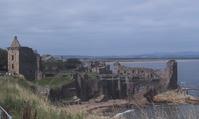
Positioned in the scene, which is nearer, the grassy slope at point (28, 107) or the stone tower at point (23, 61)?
the grassy slope at point (28, 107)

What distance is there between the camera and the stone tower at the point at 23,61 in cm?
8769

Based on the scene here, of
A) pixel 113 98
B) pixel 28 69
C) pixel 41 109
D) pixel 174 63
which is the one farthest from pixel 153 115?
pixel 174 63

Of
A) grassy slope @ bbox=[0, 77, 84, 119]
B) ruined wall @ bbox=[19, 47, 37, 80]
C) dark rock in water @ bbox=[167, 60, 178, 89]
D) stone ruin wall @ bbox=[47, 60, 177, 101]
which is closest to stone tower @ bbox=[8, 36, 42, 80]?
ruined wall @ bbox=[19, 47, 37, 80]

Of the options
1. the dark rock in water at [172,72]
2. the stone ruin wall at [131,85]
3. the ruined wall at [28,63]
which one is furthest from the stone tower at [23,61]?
the dark rock in water at [172,72]

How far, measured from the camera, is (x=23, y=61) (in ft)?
295

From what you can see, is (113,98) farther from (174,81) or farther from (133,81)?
(174,81)

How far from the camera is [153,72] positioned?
122m

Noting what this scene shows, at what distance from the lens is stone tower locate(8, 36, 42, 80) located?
288ft

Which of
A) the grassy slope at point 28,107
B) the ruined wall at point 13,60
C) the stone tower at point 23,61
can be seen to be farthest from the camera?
the stone tower at point 23,61

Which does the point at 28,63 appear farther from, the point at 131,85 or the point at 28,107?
the point at 28,107

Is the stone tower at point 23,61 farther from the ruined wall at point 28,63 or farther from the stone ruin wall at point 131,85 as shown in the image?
the stone ruin wall at point 131,85

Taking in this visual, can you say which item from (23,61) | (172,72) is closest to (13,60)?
(23,61)

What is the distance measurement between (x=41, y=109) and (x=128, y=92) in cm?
9793

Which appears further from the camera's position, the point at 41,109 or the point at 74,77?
the point at 74,77
